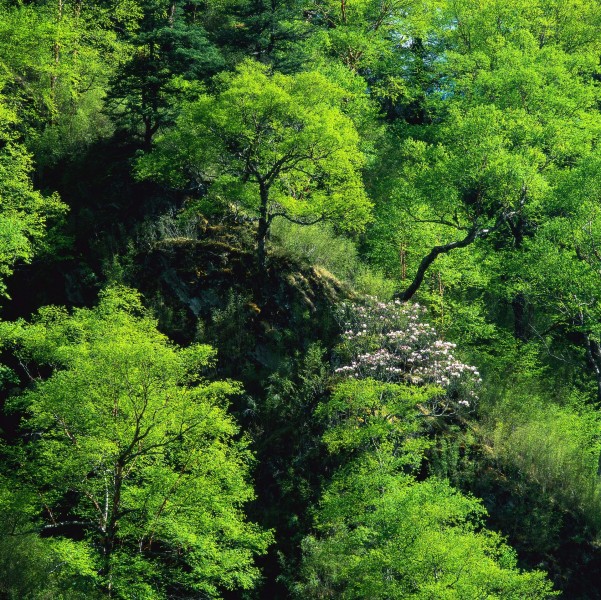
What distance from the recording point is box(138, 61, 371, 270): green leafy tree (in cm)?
2411

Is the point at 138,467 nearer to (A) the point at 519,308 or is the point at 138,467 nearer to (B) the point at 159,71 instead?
(B) the point at 159,71

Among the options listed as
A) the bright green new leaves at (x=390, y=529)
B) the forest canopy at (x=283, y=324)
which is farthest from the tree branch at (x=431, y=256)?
the bright green new leaves at (x=390, y=529)

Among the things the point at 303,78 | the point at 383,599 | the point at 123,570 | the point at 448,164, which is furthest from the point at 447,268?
the point at 123,570

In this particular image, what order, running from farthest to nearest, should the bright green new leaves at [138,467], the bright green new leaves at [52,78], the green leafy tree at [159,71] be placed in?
the bright green new leaves at [52,78] < the green leafy tree at [159,71] < the bright green new leaves at [138,467]

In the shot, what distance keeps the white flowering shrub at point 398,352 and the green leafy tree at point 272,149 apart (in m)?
3.14

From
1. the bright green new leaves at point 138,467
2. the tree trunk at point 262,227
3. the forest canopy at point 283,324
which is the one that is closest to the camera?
the bright green new leaves at point 138,467

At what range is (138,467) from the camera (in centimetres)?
1870

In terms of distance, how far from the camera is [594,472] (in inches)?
900

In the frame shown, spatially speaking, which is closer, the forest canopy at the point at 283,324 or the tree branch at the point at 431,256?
the forest canopy at the point at 283,324

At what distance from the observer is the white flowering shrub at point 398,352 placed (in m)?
22.7

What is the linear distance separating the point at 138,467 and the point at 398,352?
8.91 meters

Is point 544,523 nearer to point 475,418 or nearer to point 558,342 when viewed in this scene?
point 475,418

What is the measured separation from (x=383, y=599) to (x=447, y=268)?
14.2 metres

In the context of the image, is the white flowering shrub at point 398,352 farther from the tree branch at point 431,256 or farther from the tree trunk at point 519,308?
the tree trunk at point 519,308
